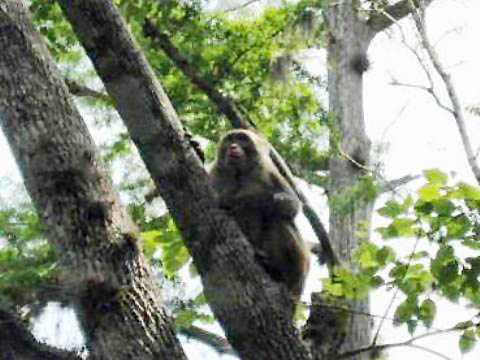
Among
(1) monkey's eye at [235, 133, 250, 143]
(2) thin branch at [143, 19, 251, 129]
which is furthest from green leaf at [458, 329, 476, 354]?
(2) thin branch at [143, 19, 251, 129]

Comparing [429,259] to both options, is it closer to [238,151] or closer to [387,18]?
[238,151]

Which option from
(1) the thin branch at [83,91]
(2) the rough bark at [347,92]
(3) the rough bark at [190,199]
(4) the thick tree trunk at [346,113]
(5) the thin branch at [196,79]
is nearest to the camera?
(3) the rough bark at [190,199]

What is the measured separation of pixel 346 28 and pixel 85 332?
29.6 feet

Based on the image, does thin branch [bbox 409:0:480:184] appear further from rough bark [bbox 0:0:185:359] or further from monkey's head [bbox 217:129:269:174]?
rough bark [bbox 0:0:185:359]

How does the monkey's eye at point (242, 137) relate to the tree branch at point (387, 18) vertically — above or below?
below

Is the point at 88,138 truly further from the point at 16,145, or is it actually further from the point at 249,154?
the point at 249,154

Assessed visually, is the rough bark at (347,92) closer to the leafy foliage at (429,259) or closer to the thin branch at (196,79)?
the thin branch at (196,79)

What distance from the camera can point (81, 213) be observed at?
12.5ft

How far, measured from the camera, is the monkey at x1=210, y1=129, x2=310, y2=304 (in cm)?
623

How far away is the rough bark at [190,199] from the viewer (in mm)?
4152

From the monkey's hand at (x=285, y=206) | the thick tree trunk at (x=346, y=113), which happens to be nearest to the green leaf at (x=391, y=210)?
the monkey's hand at (x=285, y=206)

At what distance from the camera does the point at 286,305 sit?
167 inches

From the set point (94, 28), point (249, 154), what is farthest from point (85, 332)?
point (249, 154)

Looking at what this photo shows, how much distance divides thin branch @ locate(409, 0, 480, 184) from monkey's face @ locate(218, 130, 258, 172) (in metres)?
Result: 1.55
